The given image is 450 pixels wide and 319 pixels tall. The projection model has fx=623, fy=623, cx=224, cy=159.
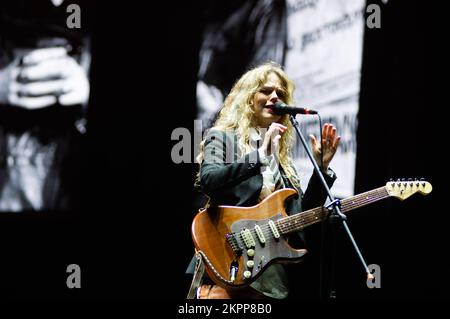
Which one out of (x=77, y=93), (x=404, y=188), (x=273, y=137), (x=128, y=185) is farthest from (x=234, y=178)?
(x=77, y=93)

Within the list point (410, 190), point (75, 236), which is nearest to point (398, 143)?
point (410, 190)

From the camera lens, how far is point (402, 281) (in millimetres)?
3822

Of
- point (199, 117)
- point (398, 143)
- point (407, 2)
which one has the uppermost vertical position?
point (407, 2)

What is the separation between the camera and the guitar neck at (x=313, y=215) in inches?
114

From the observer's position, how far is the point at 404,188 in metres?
3.04

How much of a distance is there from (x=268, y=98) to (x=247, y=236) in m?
0.74

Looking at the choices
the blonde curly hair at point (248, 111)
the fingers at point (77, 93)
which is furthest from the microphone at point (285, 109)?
the fingers at point (77, 93)

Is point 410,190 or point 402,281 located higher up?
point 410,190

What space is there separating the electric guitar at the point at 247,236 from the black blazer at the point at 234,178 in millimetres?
64

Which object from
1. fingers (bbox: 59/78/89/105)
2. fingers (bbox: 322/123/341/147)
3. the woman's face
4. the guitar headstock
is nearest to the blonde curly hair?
the woman's face

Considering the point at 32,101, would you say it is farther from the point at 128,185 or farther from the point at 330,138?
the point at 330,138

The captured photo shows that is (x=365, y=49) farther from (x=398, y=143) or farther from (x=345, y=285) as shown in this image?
(x=345, y=285)

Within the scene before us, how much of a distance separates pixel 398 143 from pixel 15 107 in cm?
321

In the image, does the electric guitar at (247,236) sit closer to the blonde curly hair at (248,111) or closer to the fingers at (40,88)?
the blonde curly hair at (248,111)
